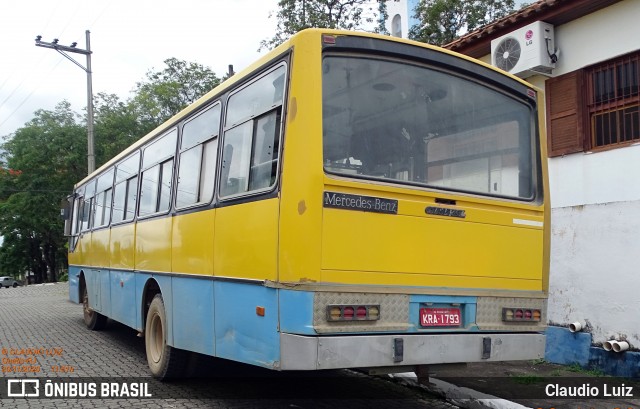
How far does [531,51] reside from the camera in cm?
885

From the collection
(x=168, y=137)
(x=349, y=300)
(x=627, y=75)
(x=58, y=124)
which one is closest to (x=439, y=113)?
(x=349, y=300)

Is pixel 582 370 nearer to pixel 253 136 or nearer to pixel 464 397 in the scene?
pixel 464 397

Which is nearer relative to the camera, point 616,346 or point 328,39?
point 328,39

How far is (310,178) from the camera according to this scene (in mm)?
4418

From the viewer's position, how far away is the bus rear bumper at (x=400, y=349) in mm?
4277

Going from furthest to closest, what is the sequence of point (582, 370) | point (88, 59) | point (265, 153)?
1. point (88, 59)
2. point (582, 370)
3. point (265, 153)

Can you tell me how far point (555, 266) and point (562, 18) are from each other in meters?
3.61

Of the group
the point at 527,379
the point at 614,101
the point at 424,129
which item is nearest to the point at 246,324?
the point at 424,129

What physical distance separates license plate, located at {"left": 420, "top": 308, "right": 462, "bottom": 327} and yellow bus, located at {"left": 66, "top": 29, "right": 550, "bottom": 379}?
0.01 metres

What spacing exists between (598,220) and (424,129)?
365 centimetres

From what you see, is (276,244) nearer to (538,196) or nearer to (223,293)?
(223,293)

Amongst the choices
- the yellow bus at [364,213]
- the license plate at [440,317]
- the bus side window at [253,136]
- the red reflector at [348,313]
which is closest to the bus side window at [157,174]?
the yellow bus at [364,213]

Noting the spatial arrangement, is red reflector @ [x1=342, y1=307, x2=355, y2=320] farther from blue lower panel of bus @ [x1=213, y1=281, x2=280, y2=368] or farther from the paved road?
the paved road

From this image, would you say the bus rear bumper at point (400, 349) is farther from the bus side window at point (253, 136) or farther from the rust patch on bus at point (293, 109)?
the rust patch on bus at point (293, 109)
